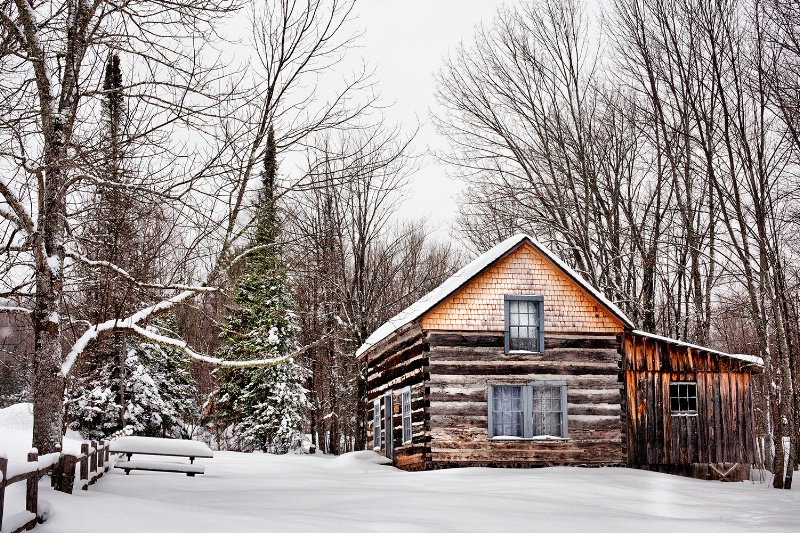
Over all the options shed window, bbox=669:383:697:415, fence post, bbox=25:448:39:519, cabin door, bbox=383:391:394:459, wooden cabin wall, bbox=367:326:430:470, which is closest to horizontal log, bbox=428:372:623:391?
wooden cabin wall, bbox=367:326:430:470

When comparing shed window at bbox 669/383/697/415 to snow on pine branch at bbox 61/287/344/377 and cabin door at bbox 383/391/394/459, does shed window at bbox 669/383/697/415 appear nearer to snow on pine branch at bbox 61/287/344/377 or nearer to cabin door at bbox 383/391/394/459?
cabin door at bbox 383/391/394/459

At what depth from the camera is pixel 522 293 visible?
2205 centimetres

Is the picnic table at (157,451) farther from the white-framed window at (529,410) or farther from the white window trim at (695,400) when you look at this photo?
the white window trim at (695,400)

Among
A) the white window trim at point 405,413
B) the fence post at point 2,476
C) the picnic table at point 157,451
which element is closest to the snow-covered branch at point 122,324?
the fence post at point 2,476

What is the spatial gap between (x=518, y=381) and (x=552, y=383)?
0.94 metres

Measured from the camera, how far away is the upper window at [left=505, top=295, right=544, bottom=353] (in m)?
21.9

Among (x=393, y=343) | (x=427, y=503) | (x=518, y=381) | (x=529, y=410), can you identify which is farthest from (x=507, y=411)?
(x=427, y=503)

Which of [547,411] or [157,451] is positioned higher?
[547,411]

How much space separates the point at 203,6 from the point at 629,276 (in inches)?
969

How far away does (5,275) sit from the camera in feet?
33.3

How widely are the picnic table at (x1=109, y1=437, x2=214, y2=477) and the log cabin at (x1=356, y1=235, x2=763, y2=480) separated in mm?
5827

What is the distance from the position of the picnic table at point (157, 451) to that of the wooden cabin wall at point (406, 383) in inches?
216

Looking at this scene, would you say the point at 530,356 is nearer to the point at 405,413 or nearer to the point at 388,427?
the point at 405,413

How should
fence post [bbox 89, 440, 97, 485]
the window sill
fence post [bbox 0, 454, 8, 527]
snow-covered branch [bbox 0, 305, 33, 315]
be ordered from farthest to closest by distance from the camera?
the window sill
fence post [bbox 89, 440, 97, 485]
snow-covered branch [bbox 0, 305, 33, 315]
fence post [bbox 0, 454, 8, 527]
